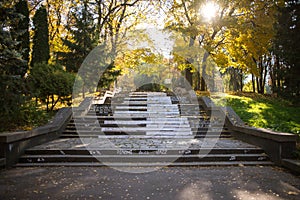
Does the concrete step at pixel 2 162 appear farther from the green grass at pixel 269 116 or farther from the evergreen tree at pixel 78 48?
the evergreen tree at pixel 78 48

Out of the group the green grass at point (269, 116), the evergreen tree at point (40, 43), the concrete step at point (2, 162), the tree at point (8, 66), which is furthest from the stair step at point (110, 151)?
the evergreen tree at point (40, 43)

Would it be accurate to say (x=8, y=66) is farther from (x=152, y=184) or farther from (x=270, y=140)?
(x=270, y=140)

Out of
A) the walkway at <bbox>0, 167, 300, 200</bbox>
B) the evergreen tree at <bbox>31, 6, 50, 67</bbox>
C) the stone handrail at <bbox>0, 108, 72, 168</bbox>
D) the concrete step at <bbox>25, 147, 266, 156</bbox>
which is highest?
the evergreen tree at <bbox>31, 6, 50, 67</bbox>

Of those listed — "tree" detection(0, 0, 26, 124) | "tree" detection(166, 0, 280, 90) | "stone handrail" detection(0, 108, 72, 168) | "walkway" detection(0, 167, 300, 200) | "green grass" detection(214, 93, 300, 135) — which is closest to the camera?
"walkway" detection(0, 167, 300, 200)

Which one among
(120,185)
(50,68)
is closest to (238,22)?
(50,68)

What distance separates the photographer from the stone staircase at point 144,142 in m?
6.95

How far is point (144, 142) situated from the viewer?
856cm

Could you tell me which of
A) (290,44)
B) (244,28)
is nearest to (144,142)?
(290,44)

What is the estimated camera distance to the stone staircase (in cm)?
695

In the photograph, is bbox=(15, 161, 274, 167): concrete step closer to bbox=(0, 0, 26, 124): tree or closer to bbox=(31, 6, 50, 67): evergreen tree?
bbox=(0, 0, 26, 124): tree

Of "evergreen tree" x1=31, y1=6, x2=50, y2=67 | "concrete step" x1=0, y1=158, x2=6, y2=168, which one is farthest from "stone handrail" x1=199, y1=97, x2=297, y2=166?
"evergreen tree" x1=31, y1=6, x2=50, y2=67

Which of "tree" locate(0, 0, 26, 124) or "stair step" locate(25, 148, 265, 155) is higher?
"tree" locate(0, 0, 26, 124)

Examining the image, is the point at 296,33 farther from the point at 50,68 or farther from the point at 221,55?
the point at 50,68

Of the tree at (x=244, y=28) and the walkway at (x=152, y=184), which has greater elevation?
the tree at (x=244, y=28)
